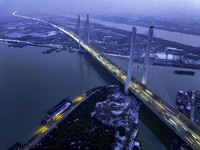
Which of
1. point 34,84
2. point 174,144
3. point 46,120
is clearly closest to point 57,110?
point 46,120

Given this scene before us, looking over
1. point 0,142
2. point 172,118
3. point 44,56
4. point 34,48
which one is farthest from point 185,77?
point 34,48

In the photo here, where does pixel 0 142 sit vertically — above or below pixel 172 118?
below

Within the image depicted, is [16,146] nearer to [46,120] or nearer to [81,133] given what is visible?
[46,120]

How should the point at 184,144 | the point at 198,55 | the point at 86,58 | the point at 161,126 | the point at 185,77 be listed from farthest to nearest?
1. the point at 198,55
2. the point at 86,58
3. the point at 185,77
4. the point at 161,126
5. the point at 184,144

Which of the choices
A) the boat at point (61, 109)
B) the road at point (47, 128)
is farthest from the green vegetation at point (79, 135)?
the boat at point (61, 109)

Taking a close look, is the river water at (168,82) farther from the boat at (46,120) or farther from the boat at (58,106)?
the boat at (46,120)

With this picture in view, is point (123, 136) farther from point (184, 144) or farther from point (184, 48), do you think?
point (184, 48)

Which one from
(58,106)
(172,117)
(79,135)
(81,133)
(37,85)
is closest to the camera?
(79,135)
